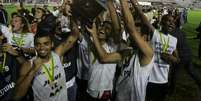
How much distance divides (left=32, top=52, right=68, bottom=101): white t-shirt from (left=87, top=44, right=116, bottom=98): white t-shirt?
0.96m

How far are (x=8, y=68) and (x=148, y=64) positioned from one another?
1.96 metres

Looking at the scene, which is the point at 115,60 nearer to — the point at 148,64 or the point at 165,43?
the point at 148,64

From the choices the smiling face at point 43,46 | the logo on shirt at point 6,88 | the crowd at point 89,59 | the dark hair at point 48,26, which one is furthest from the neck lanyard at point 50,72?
the logo on shirt at point 6,88

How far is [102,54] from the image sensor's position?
22.4 ft

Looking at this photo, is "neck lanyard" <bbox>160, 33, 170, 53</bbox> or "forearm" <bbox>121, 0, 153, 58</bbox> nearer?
"forearm" <bbox>121, 0, 153, 58</bbox>

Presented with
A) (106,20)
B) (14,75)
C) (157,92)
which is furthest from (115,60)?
(157,92)

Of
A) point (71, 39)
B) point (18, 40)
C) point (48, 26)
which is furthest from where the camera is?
point (18, 40)

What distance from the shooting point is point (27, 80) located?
5.55 m

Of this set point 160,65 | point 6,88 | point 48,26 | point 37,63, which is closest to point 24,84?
point 37,63

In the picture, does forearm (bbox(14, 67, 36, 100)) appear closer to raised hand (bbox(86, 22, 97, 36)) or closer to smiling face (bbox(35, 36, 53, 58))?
smiling face (bbox(35, 36, 53, 58))

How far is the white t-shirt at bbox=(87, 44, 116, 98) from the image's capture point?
695 centimetres

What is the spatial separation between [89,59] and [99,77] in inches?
18.0

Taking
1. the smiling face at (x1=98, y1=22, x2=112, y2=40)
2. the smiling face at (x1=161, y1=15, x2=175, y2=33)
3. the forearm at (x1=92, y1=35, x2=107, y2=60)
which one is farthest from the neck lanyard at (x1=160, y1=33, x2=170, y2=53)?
the forearm at (x1=92, y1=35, x2=107, y2=60)

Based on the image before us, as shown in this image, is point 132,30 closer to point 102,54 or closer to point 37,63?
point 102,54
